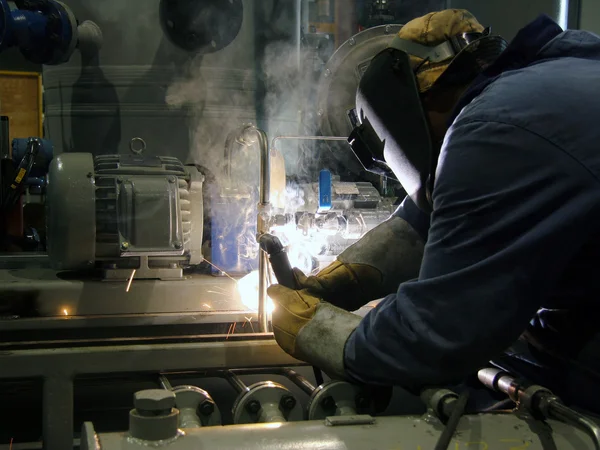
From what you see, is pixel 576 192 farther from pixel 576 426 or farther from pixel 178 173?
pixel 178 173

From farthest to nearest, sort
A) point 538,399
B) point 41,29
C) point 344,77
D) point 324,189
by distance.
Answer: point 344,77, point 41,29, point 324,189, point 538,399

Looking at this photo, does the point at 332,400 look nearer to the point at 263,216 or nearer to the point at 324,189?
the point at 263,216

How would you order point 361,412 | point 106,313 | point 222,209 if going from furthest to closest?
1. point 222,209
2. point 106,313
3. point 361,412

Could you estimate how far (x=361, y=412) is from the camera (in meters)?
1.54

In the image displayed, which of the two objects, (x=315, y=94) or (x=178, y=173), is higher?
(x=315, y=94)

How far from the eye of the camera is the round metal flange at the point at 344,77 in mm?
3498

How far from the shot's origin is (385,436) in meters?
1.26

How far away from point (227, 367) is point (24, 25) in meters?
2.13

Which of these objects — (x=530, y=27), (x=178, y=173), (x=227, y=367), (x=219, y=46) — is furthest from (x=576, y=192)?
(x=219, y=46)

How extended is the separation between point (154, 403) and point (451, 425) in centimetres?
55

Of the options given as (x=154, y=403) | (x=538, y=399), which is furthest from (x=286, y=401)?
(x=538, y=399)

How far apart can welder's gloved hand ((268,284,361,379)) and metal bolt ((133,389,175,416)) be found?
1.23ft

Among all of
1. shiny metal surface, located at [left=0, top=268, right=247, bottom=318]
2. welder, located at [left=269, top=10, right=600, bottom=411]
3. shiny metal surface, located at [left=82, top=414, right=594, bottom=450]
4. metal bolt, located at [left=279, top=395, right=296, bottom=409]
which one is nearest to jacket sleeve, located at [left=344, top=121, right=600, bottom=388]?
welder, located at [left=269, top=10, right=600, bottom=411]

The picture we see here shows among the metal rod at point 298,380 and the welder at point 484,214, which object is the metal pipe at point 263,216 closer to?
the metal rod at point 298,380
